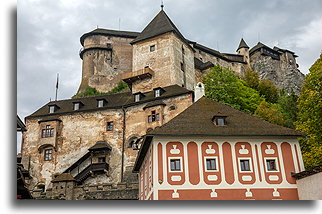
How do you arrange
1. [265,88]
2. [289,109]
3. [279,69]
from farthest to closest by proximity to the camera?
1. [279,69]
2. [265,88]
3. [289,109]

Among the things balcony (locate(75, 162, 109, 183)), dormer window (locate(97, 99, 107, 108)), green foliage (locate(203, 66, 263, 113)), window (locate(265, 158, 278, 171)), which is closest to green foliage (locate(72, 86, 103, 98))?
dormer window (locate(97, 99, 107, 108))

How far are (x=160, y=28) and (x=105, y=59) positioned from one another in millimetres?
10218

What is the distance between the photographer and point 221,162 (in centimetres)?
1005

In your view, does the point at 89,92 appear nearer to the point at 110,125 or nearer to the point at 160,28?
the point at 160,28

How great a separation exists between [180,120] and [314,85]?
554cm

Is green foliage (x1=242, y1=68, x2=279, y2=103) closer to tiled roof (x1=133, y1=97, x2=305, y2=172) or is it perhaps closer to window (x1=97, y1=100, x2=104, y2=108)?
window (x1=97, y1=100, x2=104, y2=108)

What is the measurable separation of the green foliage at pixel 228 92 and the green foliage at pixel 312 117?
9435mm

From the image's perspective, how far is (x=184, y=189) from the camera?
31.5ft

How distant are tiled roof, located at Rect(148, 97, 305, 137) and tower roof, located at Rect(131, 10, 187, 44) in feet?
50.2

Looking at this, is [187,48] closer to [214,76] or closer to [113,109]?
[214,76]

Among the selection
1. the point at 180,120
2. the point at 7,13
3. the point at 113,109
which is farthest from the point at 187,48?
the point at 7,13

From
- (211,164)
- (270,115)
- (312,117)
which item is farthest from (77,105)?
(211,164)

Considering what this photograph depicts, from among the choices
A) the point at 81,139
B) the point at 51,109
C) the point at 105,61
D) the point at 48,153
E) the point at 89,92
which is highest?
the point at 105,61

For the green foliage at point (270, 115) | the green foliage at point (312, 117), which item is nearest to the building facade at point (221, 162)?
the green foliage at point (312, 117)
